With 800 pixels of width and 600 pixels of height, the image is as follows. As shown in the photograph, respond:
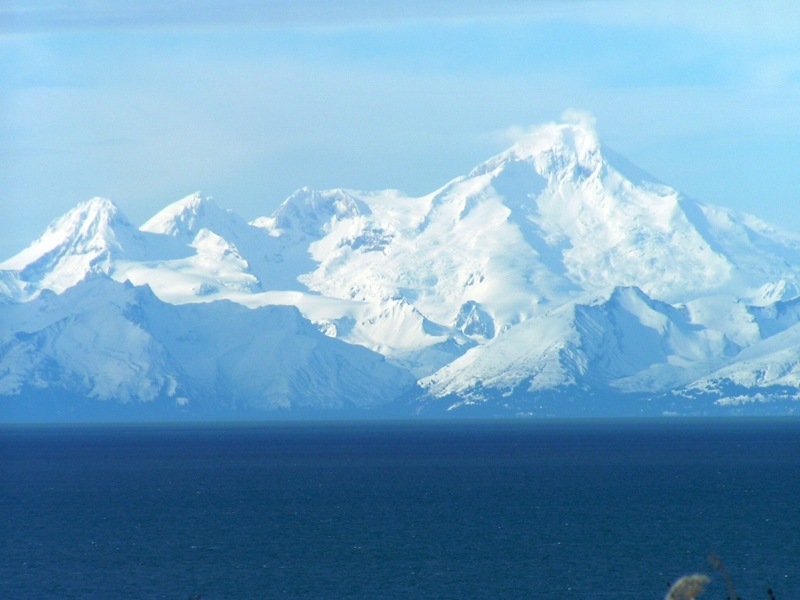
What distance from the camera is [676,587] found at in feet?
136

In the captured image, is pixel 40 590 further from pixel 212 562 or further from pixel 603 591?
pixel 603 591

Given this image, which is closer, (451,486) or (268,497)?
(268,497)

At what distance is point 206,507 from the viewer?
166875mm

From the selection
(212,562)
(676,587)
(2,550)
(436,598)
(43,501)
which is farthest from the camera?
(43,501)

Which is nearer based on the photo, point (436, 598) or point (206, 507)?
point (436, 598)

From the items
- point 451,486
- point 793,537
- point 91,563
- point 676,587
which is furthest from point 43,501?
point 676,587

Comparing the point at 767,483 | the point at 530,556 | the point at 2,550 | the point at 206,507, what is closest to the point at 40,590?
the point at 2,550

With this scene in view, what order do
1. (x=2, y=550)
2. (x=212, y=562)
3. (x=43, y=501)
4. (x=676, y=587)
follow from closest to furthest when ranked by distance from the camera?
(x=676, y=587), (x=212, y=562), (x=2, y=550), (x=43, y=501)

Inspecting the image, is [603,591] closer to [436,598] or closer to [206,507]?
[436,598]

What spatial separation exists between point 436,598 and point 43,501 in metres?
90.2

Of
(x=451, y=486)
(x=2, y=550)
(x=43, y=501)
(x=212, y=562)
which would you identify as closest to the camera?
(x=212, y=562)

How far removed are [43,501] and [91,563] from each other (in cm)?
6348

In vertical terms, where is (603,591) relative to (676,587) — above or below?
below

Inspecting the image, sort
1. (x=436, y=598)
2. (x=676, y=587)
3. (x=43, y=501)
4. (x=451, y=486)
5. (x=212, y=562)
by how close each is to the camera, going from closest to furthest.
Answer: (x=676, y=587)
(x=436, y=598)
(x=212, y=562)
(x=43, y=501)
(x=451, y=486)
